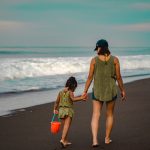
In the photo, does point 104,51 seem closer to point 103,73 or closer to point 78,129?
point 103,73

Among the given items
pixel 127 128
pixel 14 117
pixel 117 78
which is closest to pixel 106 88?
pixel 117 78

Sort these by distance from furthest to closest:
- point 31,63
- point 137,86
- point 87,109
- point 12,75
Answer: point 31,63
point 12,75
point 137,86
point 87,109

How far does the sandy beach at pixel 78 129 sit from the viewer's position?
669 cm

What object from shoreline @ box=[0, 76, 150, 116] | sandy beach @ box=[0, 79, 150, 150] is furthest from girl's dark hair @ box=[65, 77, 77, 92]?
shoreline @ box=[0, 76, 150, 116]

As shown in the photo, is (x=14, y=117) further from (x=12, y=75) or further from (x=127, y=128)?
(x=12, y=75)

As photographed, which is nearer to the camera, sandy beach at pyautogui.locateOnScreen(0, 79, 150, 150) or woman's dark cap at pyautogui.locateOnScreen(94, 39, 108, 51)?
woman's dark cap at pyautogui.locateOnScreen(94, 39, 108, 51)

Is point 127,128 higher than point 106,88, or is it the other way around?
point 106,88

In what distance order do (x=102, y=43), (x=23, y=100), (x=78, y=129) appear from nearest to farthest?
(x=102, y=43), (x=78, y=129), (x=23, y=100)

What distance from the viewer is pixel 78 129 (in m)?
7.93

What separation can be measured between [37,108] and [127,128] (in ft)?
11.7

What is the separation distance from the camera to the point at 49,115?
993cm

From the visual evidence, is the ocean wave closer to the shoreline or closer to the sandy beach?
the shoreline

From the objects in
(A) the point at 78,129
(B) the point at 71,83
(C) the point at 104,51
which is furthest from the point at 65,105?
(A) the point at 78,129

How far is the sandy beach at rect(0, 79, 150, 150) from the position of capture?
22.0 ft
